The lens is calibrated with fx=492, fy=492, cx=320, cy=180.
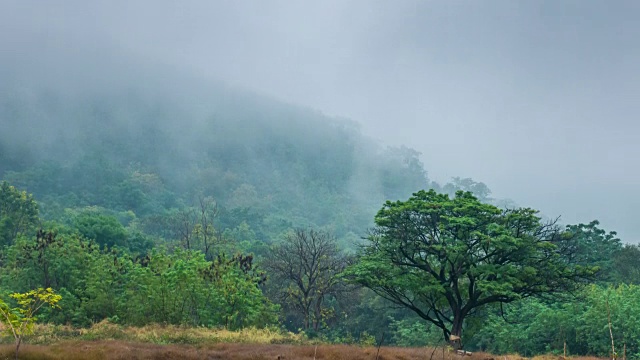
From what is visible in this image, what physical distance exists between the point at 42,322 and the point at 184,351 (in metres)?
20.2

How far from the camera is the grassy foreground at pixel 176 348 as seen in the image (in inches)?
773

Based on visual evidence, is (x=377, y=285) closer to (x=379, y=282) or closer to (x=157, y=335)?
(x=379, y=282)

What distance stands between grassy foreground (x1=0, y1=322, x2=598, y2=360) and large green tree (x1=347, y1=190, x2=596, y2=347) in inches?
160

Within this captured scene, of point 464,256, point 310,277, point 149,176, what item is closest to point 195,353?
point 464,256

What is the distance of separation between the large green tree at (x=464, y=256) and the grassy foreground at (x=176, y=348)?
13.3 feet

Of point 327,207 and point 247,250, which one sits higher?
point 327,207

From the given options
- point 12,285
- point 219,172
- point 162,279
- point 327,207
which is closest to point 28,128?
point 219,172

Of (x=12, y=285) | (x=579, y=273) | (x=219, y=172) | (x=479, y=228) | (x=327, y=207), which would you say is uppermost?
(x=219, y=172)

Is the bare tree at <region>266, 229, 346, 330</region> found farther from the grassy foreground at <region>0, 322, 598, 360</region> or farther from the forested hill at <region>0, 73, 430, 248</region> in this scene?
the forested hill at <region>0, 73, 430, 248</region>

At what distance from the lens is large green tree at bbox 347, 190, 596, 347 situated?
27484 millimetres

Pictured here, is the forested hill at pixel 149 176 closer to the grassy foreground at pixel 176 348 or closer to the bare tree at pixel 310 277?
the bare tree at pixel 310 277

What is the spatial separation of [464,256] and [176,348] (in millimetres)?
16185

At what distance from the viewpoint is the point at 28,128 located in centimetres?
17288

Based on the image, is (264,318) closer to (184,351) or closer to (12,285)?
(184,351)
